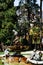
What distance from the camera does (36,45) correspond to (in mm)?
31891

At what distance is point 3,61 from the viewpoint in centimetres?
2064

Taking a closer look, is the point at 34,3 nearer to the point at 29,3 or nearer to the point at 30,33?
the point at 29,3

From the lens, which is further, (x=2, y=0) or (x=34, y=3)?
(x=34, y=3)

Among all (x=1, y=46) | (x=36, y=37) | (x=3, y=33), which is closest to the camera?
(x=3, y=33)

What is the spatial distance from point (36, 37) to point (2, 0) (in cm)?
726

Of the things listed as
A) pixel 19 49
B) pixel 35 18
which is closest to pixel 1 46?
pixel 19 49

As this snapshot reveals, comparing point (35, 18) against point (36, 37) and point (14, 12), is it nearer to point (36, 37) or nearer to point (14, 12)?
point (36, 37)

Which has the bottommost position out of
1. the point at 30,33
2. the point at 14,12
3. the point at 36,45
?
the point at 36,45

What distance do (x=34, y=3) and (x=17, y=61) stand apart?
13.5m

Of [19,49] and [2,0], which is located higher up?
[2,0]

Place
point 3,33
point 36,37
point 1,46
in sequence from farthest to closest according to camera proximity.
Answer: point 36,37 < point 1,46 < point 3,33

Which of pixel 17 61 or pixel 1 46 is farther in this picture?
pixel 1 46

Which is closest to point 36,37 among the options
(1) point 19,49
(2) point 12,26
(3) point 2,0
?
(1) point 19,49

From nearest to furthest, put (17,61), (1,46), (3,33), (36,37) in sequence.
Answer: (17,61) < (3,33) < (1,46) < (36,37)
